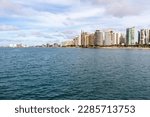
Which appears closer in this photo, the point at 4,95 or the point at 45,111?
the point at 45,111

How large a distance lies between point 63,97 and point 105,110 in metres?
19.8

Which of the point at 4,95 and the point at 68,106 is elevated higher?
the point at 68,106

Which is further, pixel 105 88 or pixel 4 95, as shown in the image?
pixel 105 88

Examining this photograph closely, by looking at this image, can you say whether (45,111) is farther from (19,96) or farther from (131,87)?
(131,87)

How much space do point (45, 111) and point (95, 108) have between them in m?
2.33

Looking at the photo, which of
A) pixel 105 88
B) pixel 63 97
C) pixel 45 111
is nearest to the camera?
pixel 45 111

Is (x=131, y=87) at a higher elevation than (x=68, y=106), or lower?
lower

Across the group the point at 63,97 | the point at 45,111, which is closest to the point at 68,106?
the point at 45,111

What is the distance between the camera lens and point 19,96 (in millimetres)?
31562

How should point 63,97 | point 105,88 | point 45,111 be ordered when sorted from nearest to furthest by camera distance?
point 45,111, point 63,97, point 105,88

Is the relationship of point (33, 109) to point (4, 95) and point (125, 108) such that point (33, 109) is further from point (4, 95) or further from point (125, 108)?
point (4, 95)

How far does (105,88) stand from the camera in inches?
1442

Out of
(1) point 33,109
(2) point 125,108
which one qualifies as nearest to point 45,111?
(1) point 33,109

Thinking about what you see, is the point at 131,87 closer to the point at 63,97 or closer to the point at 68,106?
the point at 63,97
